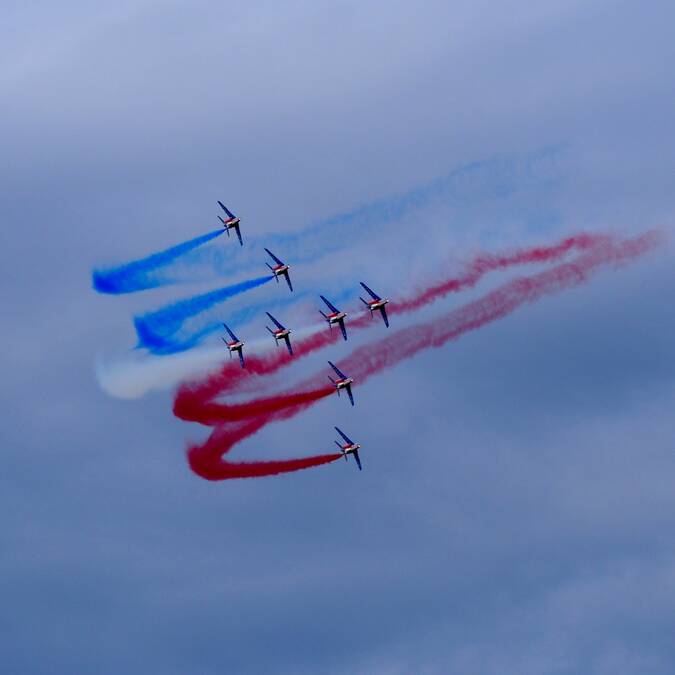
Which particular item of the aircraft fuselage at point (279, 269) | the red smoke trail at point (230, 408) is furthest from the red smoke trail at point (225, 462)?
the aircraft fuselage at point (279, 269)

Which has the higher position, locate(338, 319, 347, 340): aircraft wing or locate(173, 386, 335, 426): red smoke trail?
locate(338, 319, 347, 340): aircraft wing

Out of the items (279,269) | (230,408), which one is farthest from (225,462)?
(279,269)

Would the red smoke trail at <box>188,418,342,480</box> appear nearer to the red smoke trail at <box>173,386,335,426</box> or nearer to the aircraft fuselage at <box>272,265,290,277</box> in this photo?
the red smoke trail at <box>173,386,335,426</box>

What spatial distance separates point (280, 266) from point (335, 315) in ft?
18.7

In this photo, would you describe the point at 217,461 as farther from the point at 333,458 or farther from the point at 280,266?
the point at 280,266

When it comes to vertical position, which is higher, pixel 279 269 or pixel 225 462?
pixel 279 269

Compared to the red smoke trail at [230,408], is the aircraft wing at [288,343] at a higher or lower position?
higher

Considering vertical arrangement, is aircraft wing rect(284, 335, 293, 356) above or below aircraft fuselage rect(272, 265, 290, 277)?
below

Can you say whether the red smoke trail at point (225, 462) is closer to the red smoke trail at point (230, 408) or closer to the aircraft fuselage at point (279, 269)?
the red smoke trail at point (230, 408)

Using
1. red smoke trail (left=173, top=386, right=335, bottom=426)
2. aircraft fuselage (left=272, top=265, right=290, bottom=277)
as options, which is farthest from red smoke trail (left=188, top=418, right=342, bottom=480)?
aircraft fuselage (left=272, top=265, right=290, bottom=277)

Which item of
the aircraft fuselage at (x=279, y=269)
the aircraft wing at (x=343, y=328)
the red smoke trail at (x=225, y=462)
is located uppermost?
the aircraft fuselage at (x=279, y=269)

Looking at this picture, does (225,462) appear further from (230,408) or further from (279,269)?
(279,269)

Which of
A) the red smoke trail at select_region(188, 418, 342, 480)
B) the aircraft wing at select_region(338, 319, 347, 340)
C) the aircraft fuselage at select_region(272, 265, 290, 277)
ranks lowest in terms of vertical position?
the red smoke trail at select_region(188, 418, 342, 480)

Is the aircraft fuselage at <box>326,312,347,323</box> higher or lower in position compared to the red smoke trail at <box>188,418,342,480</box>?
higher
